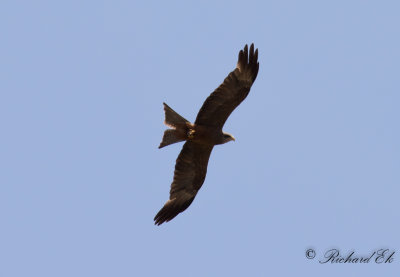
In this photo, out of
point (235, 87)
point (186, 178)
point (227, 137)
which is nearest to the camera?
point (235, 87)

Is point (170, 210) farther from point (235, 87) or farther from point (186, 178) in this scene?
point (235, 87)

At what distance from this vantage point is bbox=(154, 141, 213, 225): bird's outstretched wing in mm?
20375

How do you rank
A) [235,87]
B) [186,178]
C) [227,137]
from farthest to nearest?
1. [186,178]
2. [227,137]
3. [235,87]

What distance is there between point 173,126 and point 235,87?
143 cm

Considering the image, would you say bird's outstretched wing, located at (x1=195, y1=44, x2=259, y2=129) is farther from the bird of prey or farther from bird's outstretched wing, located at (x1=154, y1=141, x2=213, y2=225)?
bird's outstretched wing, located at (x1=154, y1=141, x2=213, y2=225)

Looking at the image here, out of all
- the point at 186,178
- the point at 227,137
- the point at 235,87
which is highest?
the point at 235,87

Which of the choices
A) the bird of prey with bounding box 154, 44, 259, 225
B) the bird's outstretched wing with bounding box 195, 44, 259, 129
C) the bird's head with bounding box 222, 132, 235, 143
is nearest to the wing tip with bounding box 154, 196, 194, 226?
the bird of prey with bounding box 154, 44, 259, 225

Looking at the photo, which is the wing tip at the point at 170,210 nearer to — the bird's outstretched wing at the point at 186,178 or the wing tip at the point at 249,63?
the bird's outstretched wing at the point at 186,178

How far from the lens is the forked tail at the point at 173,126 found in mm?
19531

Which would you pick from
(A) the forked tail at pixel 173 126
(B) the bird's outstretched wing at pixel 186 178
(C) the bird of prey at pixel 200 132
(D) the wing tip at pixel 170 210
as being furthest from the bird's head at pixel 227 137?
(D) the wing tip at pixel 170 210

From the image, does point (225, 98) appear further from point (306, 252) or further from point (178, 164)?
point (306, 252)

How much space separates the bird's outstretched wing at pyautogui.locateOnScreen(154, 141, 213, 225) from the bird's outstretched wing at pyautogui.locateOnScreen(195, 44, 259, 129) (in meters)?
0.96

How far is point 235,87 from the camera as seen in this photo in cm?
1961

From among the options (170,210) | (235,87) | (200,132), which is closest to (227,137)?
(200,132)
